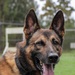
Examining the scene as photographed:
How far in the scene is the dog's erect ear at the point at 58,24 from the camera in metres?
6.04

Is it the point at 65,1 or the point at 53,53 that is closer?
the point at 53,53

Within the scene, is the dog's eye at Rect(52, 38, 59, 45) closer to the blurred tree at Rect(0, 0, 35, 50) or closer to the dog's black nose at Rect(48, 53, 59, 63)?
the dog's black nose at Rect(48, 53, 59, 63)

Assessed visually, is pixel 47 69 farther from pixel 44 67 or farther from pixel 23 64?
pixel 23 64

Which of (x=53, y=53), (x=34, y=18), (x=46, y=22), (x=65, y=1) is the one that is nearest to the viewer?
(x=53, y=53)

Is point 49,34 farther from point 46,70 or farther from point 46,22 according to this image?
point 46,22

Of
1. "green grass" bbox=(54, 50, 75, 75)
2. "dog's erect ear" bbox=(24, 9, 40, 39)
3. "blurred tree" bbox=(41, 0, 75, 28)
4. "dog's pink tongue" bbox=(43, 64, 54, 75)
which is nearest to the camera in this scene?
"dog's pink tongue" bbox=(43, 64, 54, 75)

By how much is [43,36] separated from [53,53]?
17.0 inches

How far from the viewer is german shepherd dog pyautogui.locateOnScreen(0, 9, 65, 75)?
561 centimetres

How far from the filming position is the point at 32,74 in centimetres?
579

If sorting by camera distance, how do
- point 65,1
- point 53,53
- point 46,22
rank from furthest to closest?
point 65,1, point 46,22, point 53,53

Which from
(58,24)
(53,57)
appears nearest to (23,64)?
(53,57)

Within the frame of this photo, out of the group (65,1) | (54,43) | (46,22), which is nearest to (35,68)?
(54,43)

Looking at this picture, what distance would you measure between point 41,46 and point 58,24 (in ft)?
2.06

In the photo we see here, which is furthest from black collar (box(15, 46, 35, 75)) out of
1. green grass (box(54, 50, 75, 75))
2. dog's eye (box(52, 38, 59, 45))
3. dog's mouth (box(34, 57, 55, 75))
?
green grass (box(54, 50, 75, 75))
